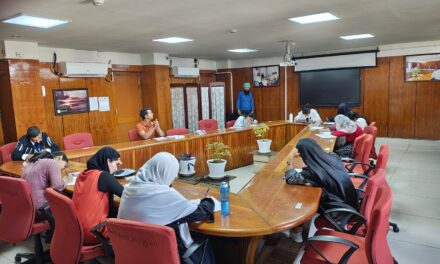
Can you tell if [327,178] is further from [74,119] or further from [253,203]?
[74,119]

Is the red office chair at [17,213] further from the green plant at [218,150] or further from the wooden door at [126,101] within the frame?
Result: the wooden door at [126,101]

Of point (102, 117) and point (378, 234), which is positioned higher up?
point (102, 117)

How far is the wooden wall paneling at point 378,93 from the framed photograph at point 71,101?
696 centimetres

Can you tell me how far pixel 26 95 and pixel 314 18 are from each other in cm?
488

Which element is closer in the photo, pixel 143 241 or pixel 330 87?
pixel 143 241

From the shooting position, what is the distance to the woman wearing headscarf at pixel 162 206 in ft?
5.98

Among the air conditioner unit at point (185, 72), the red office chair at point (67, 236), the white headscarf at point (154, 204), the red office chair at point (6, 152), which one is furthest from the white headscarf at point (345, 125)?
the red office chair at point (6, 152)

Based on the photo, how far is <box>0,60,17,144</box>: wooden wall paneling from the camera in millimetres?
5355

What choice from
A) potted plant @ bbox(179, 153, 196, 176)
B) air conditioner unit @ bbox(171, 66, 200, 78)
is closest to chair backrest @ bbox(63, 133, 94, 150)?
potted plant @ bbox(179, 153, 196, 176)

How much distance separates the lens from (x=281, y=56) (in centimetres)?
959

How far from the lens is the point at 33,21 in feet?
12.9

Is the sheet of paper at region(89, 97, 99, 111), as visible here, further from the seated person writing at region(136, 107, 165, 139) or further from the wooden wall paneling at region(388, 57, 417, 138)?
the wooden wall paneling at region(388, 57, 417, 138)

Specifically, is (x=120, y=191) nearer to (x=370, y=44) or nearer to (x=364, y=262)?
(x=364, y=262)

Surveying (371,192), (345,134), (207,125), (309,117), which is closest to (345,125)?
(345,134)
